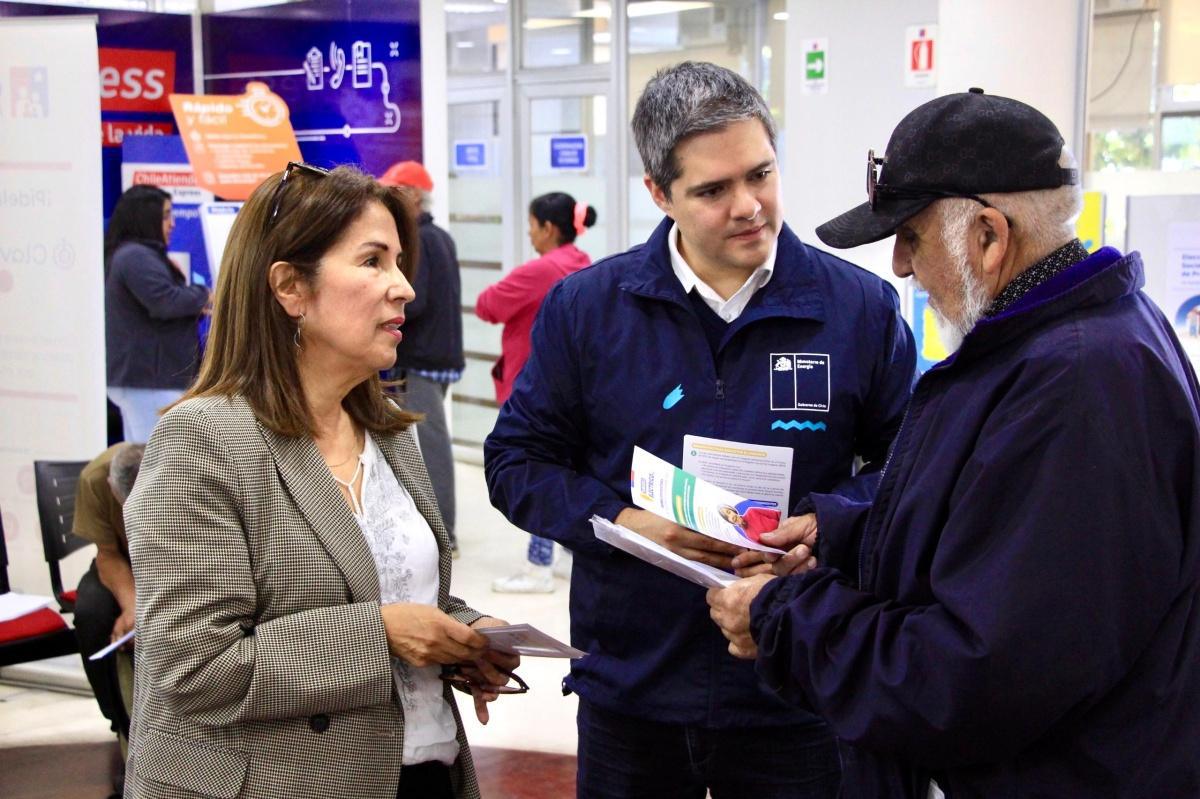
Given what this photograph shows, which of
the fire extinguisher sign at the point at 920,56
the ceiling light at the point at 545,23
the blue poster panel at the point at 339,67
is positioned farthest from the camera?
the ceiling light at the point at 545,23

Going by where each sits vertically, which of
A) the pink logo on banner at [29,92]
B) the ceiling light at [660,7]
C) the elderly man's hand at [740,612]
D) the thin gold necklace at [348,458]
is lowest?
the elderly man's hand at [740,612]

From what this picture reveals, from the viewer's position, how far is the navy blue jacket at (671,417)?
212 cm

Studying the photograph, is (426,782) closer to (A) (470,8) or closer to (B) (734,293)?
(B) (734,293)

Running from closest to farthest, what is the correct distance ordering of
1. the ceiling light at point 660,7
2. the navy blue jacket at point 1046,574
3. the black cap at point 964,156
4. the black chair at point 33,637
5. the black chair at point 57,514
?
the navy blue jacket at point 1046,574 < the black cap at point 964,156 < the black chair at point 33,637 < the black chair at point 57,514 < the ceiling light at point 660,7

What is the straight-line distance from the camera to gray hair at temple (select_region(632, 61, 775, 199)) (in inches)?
84.6

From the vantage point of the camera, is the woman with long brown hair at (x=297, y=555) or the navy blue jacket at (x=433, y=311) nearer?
the woman with long brown hair at (x=297, y=555)

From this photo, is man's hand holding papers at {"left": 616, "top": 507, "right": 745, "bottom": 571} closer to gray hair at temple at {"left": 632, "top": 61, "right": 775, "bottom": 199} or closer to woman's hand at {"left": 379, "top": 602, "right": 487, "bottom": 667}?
woman's hand at {"left": 379, "top": 602, "right": 487, "bottom": 667}

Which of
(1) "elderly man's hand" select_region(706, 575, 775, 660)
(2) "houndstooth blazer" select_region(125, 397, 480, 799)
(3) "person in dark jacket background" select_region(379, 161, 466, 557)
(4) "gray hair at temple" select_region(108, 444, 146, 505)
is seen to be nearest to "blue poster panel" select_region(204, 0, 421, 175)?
(3) "person in dark jacket background" select_region(379, 161, 466, 557)

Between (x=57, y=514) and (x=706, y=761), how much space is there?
119 inches

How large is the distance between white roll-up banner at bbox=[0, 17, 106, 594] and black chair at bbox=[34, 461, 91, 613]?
23cm

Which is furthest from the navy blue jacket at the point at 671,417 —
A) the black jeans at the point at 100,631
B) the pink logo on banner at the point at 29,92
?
the pink logo on banner at the point at 29,92

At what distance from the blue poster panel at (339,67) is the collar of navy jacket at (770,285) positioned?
11.3 feet

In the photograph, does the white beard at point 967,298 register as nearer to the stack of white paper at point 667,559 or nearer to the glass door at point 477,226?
the stack of white paper at point 667,559

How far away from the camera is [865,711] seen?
152 centimetres
